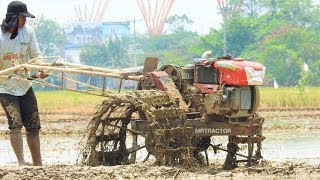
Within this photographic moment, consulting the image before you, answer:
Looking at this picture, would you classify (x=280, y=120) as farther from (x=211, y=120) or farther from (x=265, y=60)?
(x=265, y=60)

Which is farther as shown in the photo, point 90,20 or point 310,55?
point 90,20

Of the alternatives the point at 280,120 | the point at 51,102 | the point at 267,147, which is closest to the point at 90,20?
the point at 51,102

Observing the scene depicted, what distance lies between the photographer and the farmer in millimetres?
9852

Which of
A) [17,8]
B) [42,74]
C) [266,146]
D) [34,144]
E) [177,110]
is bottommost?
[266,146]

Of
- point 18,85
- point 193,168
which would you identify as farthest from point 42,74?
point 193,168

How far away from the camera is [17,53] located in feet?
33.0

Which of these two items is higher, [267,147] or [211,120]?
[211,120]

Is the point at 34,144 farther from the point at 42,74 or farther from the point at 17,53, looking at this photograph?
the point at 17,53

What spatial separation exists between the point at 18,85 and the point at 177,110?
5.85 ft

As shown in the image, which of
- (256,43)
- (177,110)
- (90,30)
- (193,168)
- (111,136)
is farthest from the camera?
(90,30)

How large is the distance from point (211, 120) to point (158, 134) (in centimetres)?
95

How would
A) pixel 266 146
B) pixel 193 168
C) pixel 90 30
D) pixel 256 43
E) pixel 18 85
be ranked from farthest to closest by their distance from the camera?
1. pixel 90 30
2. pixel 256 43
3. pixel 266 146
4. pixel 18 85
5. pixel 193 168

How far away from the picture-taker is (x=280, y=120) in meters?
22.4

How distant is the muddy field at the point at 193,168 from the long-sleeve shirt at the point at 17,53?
89 cm
